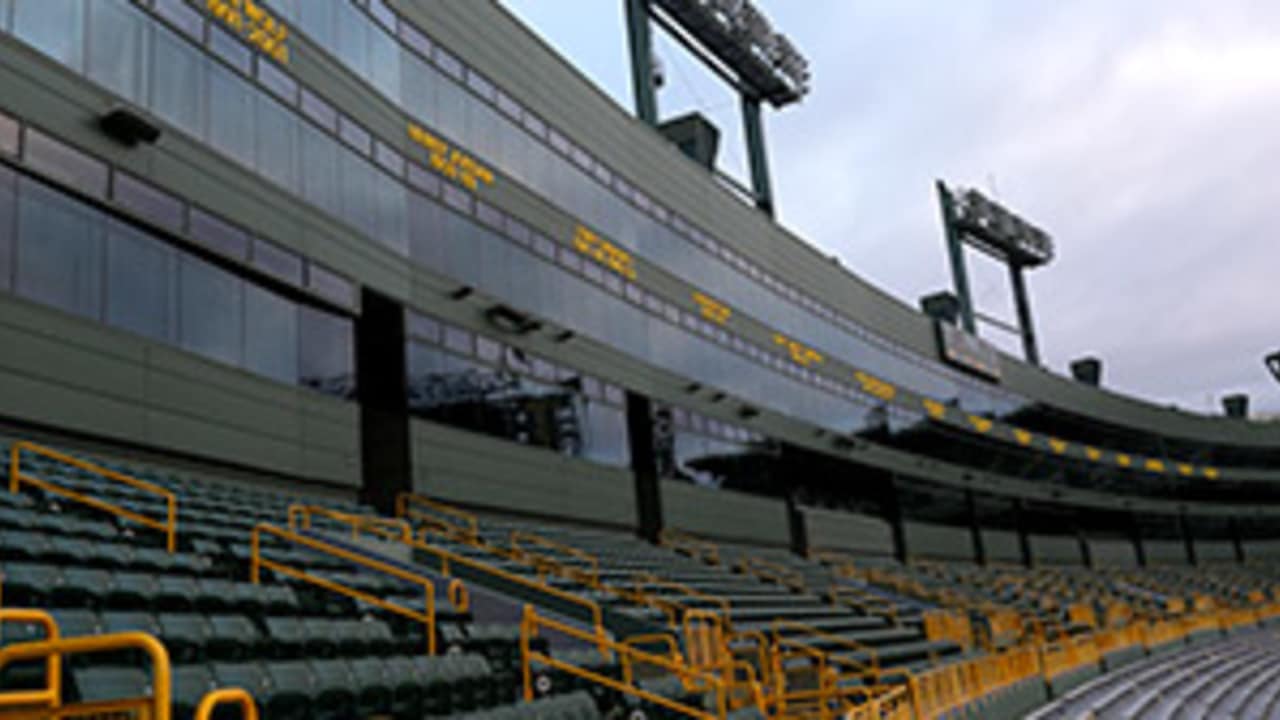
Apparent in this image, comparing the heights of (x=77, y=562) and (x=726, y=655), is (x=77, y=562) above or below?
above

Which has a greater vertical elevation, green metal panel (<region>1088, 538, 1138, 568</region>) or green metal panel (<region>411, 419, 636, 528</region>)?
green metal panel (<region>411, 419, 636, 528</region>)

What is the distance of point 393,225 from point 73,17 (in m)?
6.30

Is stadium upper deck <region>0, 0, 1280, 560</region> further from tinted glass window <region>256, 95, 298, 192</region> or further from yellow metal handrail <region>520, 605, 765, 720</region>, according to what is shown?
yellow metal handrail <region>520, 605, 765, 720</region>

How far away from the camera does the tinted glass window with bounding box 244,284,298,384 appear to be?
49.6 ft

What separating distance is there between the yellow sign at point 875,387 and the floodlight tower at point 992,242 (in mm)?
11253

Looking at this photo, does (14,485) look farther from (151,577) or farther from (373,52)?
(373,52)

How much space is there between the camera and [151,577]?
7445 mm

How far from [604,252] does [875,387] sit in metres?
16.2

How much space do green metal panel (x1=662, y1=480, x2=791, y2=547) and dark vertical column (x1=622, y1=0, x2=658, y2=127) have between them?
10768 mm

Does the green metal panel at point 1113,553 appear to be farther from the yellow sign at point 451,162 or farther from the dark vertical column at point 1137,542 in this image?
the yellow sign at point 451,162

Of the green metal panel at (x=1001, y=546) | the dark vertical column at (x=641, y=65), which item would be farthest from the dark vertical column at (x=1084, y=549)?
the dark vertical column at (x=641, y=65)

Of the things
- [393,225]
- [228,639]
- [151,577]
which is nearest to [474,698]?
[228,639]

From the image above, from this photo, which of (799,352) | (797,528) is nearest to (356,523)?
(797,528)

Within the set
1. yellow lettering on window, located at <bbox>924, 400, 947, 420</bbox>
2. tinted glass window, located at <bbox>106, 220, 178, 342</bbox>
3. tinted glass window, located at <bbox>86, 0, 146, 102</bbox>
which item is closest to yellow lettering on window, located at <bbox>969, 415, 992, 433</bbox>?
yellow lettering on window, located at <bbox>924, 400, 947, 420</bbox>
